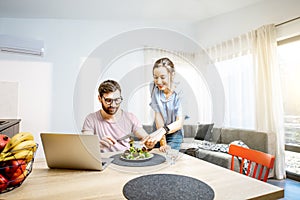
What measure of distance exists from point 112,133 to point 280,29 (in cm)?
255

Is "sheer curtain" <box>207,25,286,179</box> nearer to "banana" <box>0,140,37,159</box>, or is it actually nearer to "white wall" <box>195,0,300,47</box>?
"white wall" <box>195,0,300,47</box>

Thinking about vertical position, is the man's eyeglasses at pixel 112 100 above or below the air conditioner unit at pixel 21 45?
below

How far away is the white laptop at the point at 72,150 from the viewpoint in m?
0.79

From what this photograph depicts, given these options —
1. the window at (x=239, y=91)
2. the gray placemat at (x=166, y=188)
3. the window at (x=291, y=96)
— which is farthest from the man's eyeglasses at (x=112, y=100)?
the window at (x=291, y=96)

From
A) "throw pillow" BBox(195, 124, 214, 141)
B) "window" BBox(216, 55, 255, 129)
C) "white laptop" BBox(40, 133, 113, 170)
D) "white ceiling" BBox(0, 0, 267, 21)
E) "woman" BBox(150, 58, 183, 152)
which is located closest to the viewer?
"white laptop" BBox(40, 133, 113, 170)

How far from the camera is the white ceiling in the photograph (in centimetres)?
263

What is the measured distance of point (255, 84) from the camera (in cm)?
284

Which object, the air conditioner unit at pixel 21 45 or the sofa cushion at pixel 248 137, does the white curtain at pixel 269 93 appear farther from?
the air conditioner unit at pixel 21 45

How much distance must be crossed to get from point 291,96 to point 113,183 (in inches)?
108

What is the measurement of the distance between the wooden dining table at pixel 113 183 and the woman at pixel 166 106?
0.18 metres

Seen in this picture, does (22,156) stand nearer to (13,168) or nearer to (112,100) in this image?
(13,168)

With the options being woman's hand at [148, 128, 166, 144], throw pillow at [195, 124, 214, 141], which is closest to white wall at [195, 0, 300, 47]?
throw pillow at [195, 124, 214, 141]

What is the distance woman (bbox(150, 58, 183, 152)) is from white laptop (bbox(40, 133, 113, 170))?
1.17 feet

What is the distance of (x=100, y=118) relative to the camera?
119 cm
